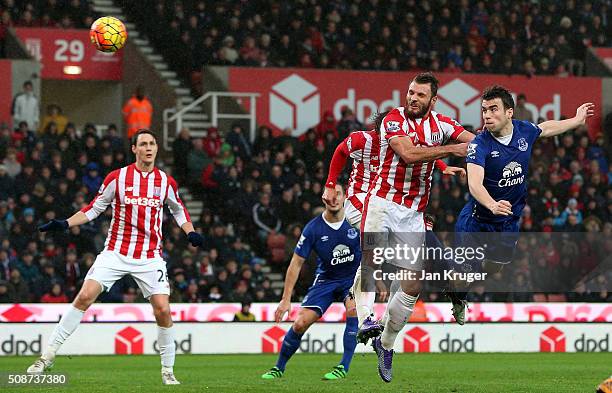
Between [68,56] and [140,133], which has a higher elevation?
[68,56]

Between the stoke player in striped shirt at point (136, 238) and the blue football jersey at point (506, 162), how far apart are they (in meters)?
2.90

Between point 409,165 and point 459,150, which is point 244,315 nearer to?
point 409,165

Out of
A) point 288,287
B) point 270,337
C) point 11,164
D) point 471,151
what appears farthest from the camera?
point 11,164

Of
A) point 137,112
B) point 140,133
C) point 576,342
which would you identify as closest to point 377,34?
point 137,112

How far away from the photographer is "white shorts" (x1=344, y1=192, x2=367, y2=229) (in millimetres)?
13188

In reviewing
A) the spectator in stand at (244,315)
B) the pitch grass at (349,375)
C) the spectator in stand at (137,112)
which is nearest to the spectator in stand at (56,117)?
the spectator in stand at (137,112)

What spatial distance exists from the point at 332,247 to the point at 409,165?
275 centimetres

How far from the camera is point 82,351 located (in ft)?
64.0

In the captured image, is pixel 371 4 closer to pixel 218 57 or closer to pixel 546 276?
pixel 218 57

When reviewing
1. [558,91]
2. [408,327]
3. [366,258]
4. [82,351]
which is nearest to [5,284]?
[82,351]

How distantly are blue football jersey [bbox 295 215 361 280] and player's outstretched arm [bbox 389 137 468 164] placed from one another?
297 cm

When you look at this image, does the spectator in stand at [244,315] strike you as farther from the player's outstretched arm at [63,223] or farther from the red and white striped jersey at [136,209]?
the player's outstretched arm at [63,223]

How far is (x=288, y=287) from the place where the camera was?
13867 millimetres

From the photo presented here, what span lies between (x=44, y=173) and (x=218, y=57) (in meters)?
5.91
